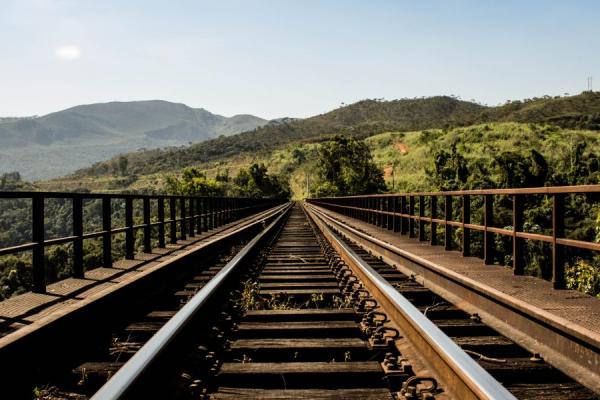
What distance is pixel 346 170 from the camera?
11925 cm

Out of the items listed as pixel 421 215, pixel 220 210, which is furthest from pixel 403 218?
pixel 220 210

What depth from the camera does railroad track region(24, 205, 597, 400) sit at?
3.51 meters

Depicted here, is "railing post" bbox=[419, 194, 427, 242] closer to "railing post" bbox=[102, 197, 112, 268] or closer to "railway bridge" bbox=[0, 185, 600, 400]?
"railway bridge" bbox=[0, 185, 600, 400]

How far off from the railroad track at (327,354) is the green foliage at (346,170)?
108154 mm

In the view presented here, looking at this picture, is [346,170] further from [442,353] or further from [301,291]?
[442,353]

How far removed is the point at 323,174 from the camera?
128 metres

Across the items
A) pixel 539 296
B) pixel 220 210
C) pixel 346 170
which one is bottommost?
pixel 539 296

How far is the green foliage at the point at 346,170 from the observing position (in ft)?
381

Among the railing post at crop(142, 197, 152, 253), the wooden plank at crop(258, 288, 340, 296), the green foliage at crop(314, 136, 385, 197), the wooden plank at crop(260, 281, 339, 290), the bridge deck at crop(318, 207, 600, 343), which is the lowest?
the wooden plank at crop(260, 281, 339, 290)

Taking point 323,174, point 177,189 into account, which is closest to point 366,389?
point 323,174

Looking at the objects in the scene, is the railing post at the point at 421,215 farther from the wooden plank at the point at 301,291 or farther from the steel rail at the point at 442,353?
the steel rail at the point at 442,353

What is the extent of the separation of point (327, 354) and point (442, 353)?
4.00ft

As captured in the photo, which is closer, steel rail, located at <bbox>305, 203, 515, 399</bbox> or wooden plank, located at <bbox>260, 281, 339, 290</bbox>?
steel rail, located at <bbox>305, 203, 515, 399</bbox>

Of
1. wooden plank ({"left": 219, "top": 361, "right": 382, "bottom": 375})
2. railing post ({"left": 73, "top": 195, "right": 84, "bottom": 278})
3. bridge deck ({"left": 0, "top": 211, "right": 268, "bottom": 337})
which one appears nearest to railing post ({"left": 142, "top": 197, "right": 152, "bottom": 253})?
bridge deck ({"left": 0, "top": 211, "right": 268, "bottom": 337})
